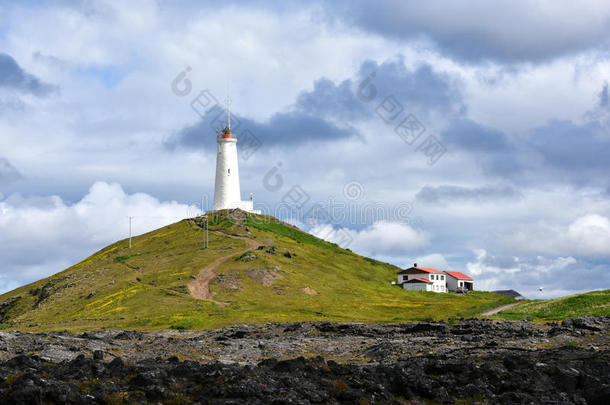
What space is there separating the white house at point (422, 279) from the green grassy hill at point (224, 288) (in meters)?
3.02

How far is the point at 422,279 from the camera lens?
13725cm

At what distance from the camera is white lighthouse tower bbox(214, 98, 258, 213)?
141 m

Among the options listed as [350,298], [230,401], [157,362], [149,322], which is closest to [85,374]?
[157,362]

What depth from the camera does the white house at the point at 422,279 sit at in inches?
5330

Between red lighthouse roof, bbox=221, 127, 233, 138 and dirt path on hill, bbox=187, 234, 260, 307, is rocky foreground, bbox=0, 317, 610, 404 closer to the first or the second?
dirt path on hill, bbox=187, 234, 260, 307

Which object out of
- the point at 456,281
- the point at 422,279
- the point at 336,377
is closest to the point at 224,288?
the point at 422,279

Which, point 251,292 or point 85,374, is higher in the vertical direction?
point 251,292

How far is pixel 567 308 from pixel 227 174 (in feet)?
269

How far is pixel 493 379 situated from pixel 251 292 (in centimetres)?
6749

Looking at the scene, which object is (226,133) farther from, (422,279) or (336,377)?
(336,377)

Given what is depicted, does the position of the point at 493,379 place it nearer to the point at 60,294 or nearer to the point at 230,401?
the point at 230,401

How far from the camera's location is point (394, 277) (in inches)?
5571

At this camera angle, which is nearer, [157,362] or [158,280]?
[157,362]

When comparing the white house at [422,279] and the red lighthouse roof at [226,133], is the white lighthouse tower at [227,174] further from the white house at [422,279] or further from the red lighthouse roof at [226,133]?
the white house at [422,279]
